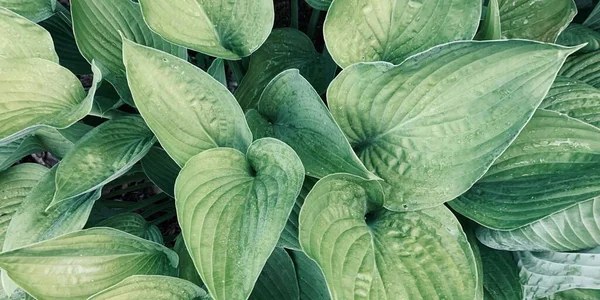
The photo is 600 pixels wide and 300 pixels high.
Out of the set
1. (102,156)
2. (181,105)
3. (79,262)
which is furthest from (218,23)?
(79,262)

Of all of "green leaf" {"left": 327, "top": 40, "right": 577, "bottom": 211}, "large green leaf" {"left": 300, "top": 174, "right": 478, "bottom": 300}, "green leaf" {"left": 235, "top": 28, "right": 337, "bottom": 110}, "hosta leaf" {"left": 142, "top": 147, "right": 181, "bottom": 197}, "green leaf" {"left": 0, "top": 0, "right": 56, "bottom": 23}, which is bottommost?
"hosta leaf" {"left": 142, "top": 147, "right": 181, "bottom": 197}

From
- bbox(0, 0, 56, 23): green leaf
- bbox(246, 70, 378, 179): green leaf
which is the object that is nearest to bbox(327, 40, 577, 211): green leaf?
bbox(246, 70, 378, 179): green leaf

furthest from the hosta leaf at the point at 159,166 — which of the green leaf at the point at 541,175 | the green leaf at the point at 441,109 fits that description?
the green leaf at the point at 541,175

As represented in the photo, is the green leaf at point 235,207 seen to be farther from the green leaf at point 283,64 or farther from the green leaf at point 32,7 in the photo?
the green leaf at point 32,7

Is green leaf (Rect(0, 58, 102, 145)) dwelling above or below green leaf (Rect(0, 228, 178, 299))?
above

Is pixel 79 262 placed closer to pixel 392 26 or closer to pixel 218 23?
pixel 218 23

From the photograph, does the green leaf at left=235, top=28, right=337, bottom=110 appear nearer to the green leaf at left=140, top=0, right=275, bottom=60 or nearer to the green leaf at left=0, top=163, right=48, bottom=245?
the green leaf at left=140, top=0, right=275, bottom=60
